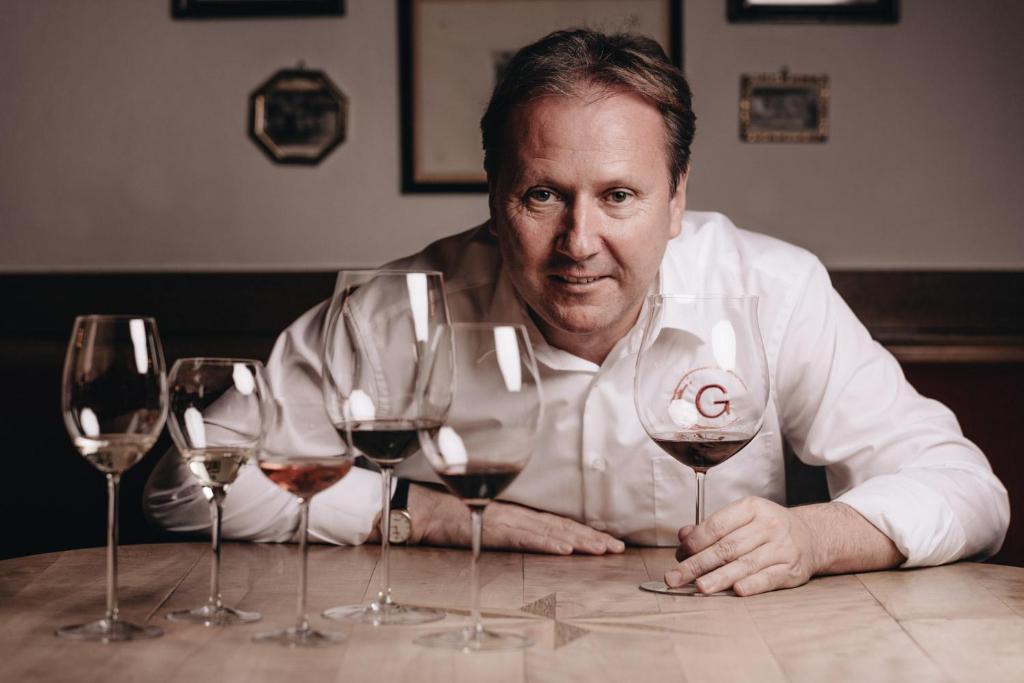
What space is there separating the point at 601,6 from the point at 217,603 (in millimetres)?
2941

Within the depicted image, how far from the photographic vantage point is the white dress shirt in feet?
5.05

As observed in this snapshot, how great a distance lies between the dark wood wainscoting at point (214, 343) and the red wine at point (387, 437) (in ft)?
4.56

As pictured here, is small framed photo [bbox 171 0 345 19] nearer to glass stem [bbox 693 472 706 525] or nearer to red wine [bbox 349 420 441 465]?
glass stem [bbox 693 472 706 525]

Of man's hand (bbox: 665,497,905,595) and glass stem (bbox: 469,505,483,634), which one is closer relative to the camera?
glass stem (bbox: 469,505,483,634)

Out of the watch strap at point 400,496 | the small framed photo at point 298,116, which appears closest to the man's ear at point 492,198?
the watch strap at point 400,496

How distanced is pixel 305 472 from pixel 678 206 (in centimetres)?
106

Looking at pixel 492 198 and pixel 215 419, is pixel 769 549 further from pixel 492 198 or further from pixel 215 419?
pixel 492 198

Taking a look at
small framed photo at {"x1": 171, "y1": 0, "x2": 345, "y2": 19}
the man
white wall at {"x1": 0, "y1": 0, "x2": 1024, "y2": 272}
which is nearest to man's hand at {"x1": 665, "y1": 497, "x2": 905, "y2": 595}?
the man

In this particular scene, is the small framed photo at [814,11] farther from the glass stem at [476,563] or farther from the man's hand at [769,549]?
the glass stem at [476,563]

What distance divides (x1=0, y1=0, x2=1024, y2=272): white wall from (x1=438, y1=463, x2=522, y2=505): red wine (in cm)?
280

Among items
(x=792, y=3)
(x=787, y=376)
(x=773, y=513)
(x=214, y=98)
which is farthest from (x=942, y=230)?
(x=773, y=513)

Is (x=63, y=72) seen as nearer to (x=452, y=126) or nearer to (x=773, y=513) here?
(x=452, y=126)

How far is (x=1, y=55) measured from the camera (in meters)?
3.85

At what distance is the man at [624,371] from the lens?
1471mm
